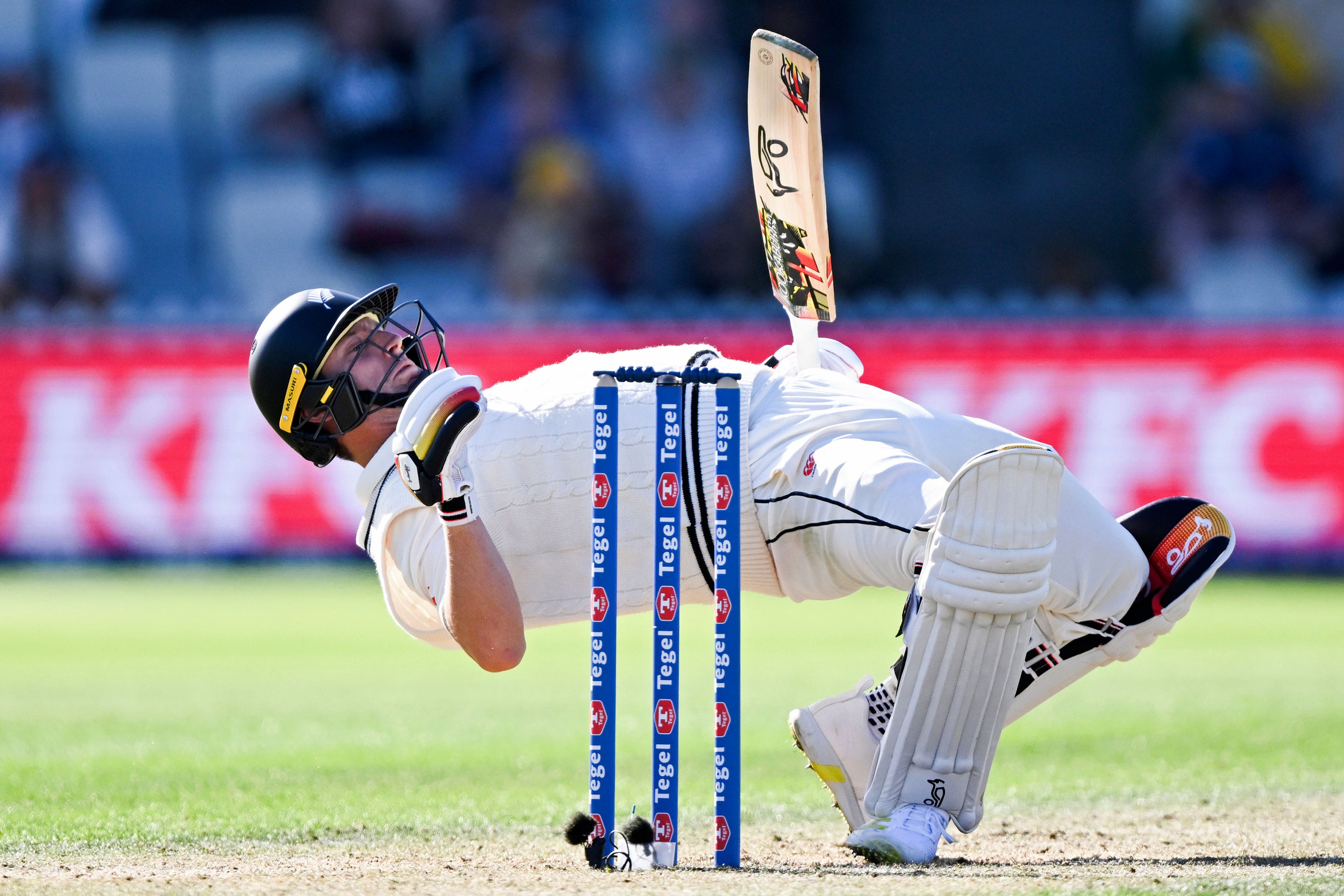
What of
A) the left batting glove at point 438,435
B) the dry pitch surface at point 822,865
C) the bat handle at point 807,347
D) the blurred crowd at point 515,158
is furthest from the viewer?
the blurred crowd at point 515,158

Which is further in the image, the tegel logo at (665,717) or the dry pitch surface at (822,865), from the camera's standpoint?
the tegel logo at (665,717)

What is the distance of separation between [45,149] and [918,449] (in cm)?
1174

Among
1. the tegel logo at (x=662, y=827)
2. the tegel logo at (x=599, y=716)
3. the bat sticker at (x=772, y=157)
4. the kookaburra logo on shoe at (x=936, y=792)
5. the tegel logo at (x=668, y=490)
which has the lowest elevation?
the tegel logo at (x=662, y=827)

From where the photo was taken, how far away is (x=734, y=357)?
425 inches

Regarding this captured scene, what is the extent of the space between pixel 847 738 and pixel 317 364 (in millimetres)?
1354

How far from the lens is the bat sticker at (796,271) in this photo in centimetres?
387

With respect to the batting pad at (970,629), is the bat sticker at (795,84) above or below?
above

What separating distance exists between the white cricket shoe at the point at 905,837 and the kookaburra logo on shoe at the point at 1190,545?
0.81 m

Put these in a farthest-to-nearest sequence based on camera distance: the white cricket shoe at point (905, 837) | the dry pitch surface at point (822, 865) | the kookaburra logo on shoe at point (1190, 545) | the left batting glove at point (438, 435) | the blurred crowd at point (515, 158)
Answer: the blurred crowd at point (515, 158), the kookaburra logo on shoe at point (1190, 545), the white cricket shoe at point (905, 837), the left batting glove at point (438, 435), the dry pitch surface at point (822, 865)

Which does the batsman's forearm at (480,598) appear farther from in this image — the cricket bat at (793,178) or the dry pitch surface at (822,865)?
the cricket bat at (793,178)

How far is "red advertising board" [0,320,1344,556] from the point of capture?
1015 cm

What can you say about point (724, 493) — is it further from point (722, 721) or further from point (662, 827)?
point (662, 827)

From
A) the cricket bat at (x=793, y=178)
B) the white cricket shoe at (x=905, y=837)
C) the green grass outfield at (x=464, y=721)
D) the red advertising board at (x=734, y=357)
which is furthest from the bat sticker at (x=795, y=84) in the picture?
the red advertising board at (x=734, y=357)

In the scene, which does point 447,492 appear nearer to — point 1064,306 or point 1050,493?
point 1050,493
